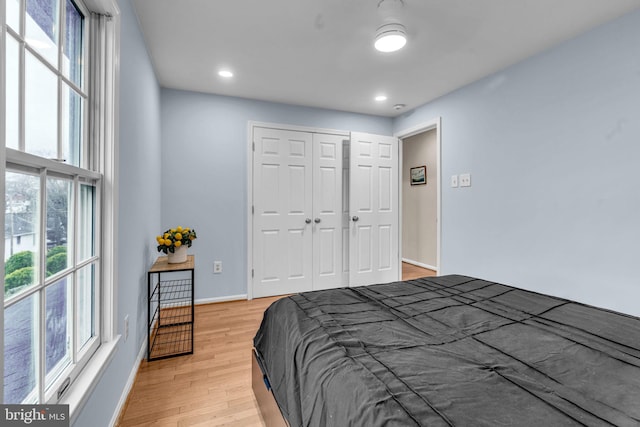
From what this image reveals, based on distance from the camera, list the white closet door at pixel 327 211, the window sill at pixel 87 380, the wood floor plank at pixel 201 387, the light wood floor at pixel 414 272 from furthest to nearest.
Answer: the light wood floor at pixel 414 272
the white closet door at pixel 327 211
the wood floor plank at pixel 201 387
the window sill at pixel 87 380

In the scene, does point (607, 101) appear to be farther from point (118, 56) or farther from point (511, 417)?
point (118, 56)

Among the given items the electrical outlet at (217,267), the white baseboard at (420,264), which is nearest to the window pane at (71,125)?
the electrical outlet at (217,267)

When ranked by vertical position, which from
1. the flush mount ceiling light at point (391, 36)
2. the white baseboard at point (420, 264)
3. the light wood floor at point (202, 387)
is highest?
the flush mount ceiling light at point (391, 36)

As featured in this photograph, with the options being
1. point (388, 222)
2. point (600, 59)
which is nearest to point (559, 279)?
point (600, 59)

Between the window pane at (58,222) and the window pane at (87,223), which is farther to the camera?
the window pane at (87,223)

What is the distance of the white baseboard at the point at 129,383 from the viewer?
150cm

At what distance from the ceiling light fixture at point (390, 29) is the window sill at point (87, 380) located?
241cm

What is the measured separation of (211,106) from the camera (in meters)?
3.36

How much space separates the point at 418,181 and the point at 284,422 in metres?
4.95

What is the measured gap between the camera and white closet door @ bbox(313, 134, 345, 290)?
379cm

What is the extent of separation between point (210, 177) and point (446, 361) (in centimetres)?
305

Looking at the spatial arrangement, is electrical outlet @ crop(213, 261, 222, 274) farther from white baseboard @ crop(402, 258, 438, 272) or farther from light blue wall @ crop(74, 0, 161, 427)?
white baseboard @ crop(402, 258, 438, 272)

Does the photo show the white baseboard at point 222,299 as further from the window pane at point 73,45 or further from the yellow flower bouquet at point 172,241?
the window pane at point 73,45

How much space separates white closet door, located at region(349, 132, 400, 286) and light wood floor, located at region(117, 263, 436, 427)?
1.70 meters
